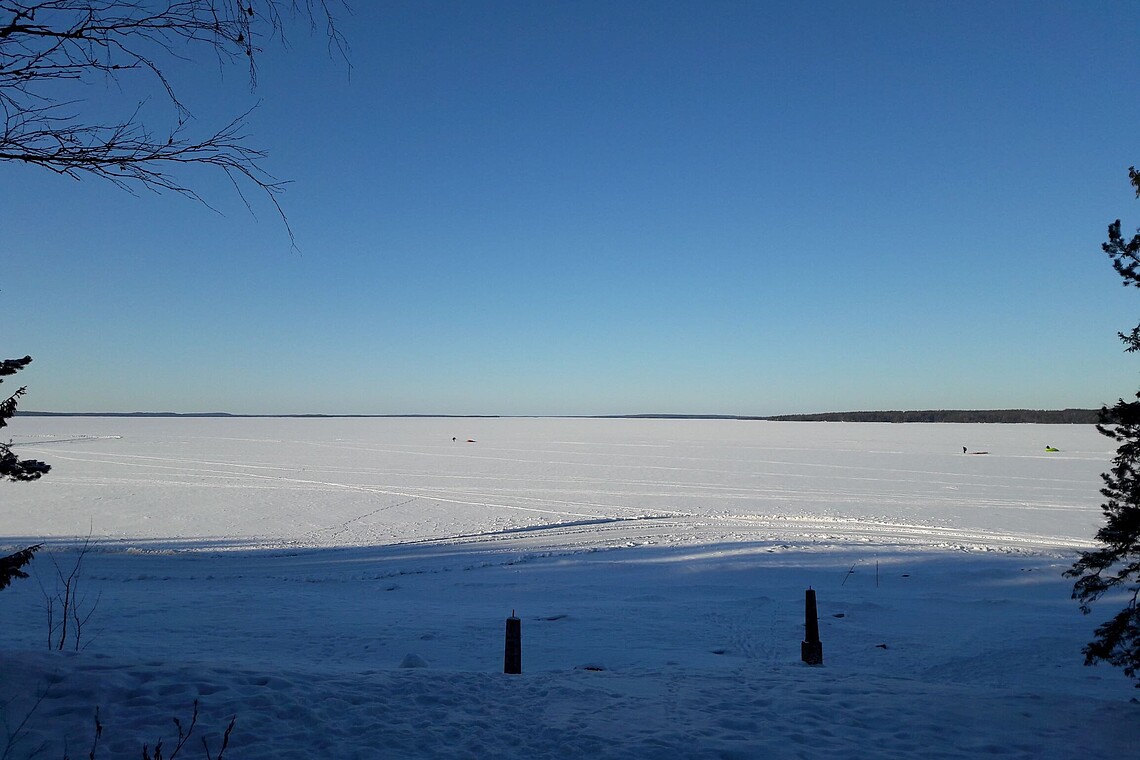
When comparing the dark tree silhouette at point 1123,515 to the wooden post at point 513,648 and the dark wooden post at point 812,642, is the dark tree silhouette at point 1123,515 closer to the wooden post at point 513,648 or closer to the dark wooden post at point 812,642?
the dark wooden post at point 812,642

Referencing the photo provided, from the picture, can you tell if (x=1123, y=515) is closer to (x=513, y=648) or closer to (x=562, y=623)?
(x=513, y=648)

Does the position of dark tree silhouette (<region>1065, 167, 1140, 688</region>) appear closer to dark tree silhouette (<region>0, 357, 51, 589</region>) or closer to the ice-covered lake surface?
the ice-covered lake surface

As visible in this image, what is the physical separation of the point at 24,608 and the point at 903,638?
37.4ft

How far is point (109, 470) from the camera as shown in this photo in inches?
1186

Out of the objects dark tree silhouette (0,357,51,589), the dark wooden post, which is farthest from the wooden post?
dark tree silhouette (0,357,51,589)

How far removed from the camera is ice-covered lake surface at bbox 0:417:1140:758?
493 centimetres

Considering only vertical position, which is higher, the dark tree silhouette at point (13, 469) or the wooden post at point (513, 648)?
the dark tree silhouette at point (13, 469)

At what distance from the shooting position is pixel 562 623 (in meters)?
9.46

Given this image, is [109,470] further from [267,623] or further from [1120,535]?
[1120,535]

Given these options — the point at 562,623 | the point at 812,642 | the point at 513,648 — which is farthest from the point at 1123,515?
the point at 562,623

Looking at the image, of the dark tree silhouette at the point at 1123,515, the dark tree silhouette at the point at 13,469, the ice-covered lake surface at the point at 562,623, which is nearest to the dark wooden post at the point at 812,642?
the ice-covered lake surface at the point at 562,623

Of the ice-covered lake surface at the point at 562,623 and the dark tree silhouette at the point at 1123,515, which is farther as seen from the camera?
the dark tree silhouette at the point at 1123,515

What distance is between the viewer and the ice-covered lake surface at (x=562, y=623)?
4.93 m

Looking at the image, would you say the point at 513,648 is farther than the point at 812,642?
No
